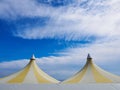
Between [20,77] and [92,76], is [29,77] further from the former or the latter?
[92,76]

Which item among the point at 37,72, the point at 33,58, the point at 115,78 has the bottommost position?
the point at 115,78

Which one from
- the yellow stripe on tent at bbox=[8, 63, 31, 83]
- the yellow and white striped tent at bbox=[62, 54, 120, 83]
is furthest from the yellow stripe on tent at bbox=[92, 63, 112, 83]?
the yellow stripe on tent at bbox=[8, 63, 31, 83]

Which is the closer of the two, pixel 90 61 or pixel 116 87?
pixel 116 87

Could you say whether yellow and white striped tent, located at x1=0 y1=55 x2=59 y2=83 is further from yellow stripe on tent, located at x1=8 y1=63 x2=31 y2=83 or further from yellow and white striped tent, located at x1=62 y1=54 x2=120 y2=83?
yellow and white striped tent, located at x1=62 y1=54 x2=120 y2=83

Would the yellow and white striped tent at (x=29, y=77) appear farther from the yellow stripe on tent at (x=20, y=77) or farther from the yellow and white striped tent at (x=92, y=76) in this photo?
the yellow and white striped tent at (x=92, y=76)

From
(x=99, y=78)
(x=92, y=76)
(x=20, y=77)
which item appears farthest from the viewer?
(x=20, y=77)

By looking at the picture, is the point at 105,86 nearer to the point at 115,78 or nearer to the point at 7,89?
the point at 115,78

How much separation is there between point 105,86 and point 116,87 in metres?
0.65

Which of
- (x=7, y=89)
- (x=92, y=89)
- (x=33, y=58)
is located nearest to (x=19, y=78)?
(x=33, y=58)

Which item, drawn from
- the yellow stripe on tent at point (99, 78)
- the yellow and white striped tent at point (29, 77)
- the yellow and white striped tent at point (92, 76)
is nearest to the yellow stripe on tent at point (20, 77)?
the yellow and white striped tent at point (29, 77)

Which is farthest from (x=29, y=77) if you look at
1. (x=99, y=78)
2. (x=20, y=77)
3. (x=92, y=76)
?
(x=99, y=78)

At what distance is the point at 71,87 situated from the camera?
14484 mm

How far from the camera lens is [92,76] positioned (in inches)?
701

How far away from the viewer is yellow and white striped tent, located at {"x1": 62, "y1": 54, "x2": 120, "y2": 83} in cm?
1733
